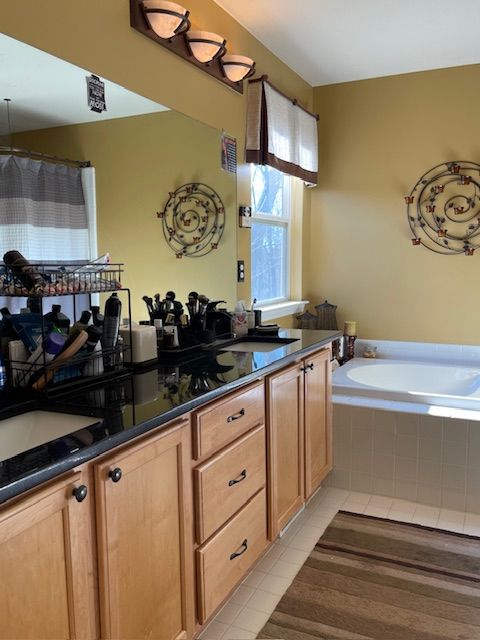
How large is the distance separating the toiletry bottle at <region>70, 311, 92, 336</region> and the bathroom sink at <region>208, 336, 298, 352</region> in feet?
2.69

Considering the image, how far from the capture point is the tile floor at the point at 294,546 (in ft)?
6.41

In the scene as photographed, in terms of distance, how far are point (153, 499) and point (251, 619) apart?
32.3 inches

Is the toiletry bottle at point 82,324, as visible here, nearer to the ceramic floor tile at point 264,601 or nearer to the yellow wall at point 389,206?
the ceramic floor tile at point 264,601

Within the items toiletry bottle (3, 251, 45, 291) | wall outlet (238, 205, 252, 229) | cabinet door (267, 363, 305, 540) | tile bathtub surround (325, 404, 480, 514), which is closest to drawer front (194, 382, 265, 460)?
cabinet door (267, 363, 305, 540)

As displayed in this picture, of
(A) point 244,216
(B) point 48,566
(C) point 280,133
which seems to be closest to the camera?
(B) point 48,566

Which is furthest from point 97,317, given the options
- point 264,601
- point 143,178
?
point 264,601

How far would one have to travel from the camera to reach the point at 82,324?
1855 mm

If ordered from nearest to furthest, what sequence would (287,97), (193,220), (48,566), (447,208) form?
(48,566), (193,220), (287,97), (447,208)

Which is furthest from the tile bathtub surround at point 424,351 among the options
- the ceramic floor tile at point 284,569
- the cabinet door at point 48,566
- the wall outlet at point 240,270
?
the cabinet door at point 48,566

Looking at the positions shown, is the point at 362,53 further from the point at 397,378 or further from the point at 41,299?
the point at 41,299

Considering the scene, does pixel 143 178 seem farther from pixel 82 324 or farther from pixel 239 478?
pixel 239 478

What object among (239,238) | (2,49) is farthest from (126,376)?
(239,238)

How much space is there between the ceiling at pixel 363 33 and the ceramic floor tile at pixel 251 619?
8.96 ft

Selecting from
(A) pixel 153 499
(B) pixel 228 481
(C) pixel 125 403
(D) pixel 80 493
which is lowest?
(B) pixel 228 481
